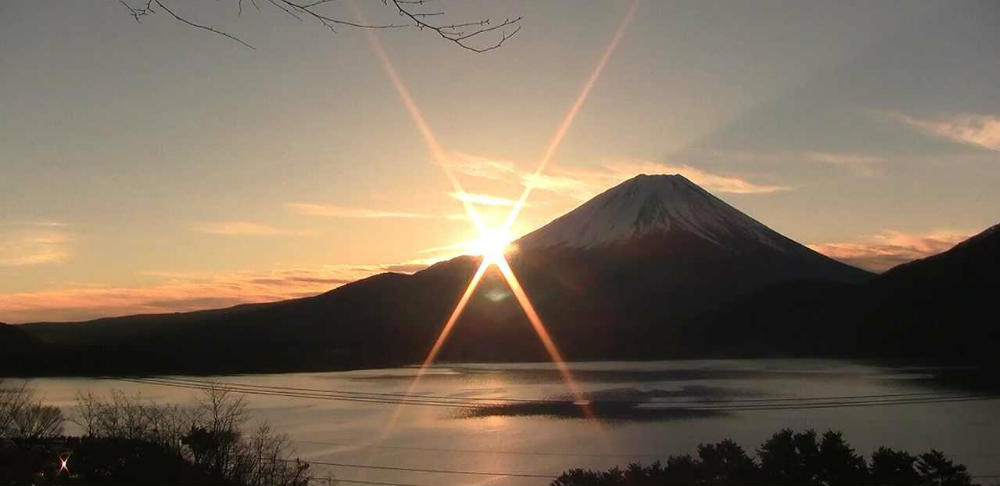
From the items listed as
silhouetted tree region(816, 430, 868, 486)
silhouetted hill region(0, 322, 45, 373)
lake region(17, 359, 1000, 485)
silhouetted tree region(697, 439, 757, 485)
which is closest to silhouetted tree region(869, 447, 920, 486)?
silhouetted tree region(816, 430, 868, 486)

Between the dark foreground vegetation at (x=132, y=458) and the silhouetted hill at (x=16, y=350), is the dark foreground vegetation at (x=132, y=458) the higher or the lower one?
the lower one

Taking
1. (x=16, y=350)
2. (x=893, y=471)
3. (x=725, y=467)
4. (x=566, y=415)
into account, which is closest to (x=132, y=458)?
(x=725, y=467)

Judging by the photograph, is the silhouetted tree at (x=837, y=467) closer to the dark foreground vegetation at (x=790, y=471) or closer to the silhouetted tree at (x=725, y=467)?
the dark foreground vegetation at (x=790, y=471)

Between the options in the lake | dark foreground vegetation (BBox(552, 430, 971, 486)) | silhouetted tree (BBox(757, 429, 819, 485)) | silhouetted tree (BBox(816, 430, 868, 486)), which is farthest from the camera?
the lake

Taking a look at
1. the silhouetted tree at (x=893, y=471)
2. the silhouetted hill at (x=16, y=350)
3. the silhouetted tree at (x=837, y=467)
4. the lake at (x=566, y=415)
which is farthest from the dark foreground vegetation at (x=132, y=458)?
the silhouetted hill at (x=16, y=350)

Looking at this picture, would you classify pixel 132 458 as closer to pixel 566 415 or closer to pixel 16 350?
pixel 566 415

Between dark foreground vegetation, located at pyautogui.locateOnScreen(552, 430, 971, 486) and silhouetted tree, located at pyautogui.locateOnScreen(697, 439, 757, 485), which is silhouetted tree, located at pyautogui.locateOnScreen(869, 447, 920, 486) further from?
silhouetted tree, located at pyautogui.locateOnScreen(697, 439, 757, 485)
